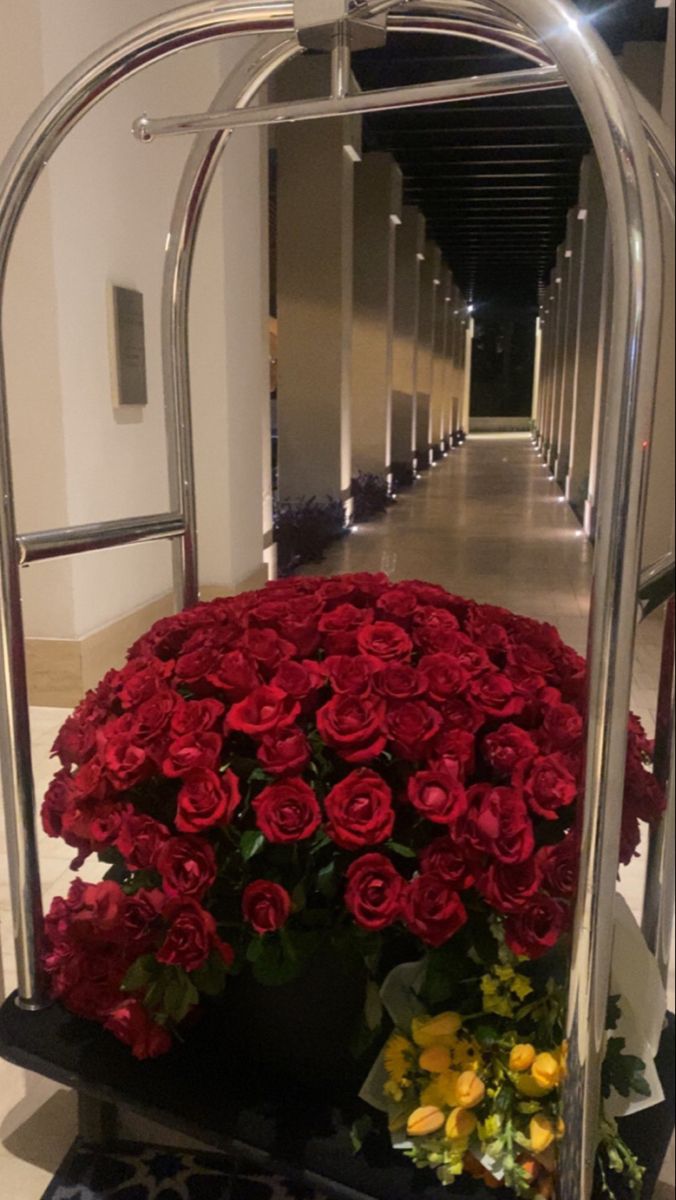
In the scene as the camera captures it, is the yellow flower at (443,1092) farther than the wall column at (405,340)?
No

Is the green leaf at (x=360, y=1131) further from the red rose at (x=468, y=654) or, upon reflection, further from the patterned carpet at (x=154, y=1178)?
the red rose at (x=468, y=654)

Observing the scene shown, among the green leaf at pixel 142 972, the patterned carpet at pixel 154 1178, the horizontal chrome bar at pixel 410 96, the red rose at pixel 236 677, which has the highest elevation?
the horizontal chrome bar at pixel 410 96

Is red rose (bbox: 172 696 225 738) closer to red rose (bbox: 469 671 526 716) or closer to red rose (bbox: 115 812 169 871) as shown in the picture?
red rose (bbox: 115 812 169 871)

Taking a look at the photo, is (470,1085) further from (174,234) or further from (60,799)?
(174,234)

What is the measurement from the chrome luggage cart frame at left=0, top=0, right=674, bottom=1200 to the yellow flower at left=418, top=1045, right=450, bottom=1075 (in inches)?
5.2

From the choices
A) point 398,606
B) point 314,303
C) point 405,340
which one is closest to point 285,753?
point 398,606

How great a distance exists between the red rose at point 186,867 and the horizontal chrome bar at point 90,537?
39 cm

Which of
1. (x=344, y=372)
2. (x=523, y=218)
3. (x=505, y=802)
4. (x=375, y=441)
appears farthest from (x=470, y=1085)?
(x=523, y=218)

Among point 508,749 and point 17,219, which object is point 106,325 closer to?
point 17,219

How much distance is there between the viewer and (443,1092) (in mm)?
856

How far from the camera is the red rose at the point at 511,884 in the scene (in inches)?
32.3

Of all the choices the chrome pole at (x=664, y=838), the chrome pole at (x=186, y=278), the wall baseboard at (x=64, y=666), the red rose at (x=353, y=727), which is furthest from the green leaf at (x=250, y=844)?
the wall baseboard at (x=64, y=666)

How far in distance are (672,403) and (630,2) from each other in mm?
5601

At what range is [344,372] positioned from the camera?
684 cm
